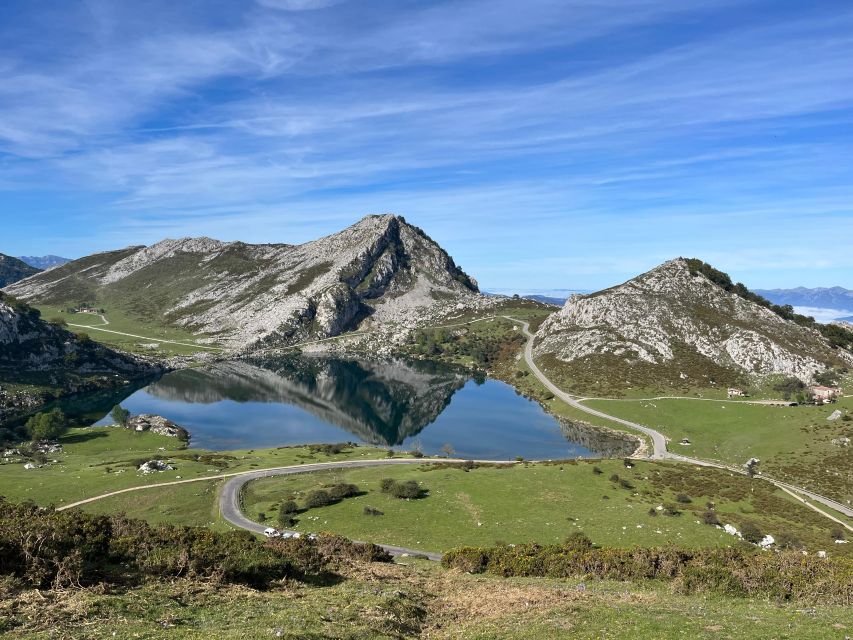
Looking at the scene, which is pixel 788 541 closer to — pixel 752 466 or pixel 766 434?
pixel 752 466

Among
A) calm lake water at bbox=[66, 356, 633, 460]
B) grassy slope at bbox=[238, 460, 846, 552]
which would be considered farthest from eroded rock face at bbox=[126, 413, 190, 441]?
grassy slope at bbox=[238, 460, 846, 552]

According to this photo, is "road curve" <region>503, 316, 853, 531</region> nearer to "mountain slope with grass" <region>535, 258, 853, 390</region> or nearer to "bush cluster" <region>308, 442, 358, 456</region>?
"mountain slope with grass" <region>535, 258, 853, 390</region>

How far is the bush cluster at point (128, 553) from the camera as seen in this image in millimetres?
22438

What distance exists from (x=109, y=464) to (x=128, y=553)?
229 feet

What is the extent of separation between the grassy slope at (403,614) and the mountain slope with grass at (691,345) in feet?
446

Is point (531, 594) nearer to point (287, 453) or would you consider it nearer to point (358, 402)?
point (287, 453)

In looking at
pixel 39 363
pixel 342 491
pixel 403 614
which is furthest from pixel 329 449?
pixel 39 363

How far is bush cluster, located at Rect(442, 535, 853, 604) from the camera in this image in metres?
28.0

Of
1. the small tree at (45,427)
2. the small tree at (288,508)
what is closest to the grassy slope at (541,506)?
the small tree at (288,508)

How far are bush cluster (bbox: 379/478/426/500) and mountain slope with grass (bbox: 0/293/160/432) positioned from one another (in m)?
131

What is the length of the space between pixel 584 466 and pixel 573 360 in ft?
354

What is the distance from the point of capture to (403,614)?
80.0 feet

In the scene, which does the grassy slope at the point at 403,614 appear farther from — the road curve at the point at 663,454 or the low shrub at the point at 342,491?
the road curve at the point at 663,454

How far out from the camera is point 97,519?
31.3m
